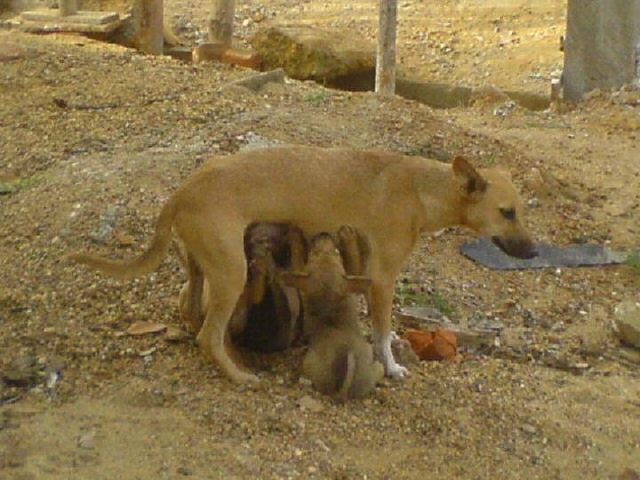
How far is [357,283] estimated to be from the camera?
17.7 ft

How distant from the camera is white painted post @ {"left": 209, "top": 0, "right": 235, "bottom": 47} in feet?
41.3

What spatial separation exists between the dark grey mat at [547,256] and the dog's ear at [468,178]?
6.69ft

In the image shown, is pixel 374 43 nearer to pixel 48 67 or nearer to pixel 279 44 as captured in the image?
pixel 279 44

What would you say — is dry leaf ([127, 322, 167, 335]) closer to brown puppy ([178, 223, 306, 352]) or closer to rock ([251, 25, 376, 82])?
brown puppy ([178, 223, 306, 352])

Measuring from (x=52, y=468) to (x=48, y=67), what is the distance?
490 centimetres


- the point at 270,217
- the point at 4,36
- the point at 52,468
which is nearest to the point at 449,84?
the point at 4,36

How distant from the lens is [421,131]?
28.1ft

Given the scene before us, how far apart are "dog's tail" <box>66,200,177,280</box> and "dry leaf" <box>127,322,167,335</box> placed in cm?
46

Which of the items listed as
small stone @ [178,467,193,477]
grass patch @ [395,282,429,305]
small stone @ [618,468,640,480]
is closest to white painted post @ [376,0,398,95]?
grass patch @ [395,282,429,305]

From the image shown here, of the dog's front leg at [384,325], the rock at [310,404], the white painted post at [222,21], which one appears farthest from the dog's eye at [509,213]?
the white painted post at [222,21]

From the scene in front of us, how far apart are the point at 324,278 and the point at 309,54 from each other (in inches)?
330

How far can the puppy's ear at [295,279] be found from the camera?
5.41 meters

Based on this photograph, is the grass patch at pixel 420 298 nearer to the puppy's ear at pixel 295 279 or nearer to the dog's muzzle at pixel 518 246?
the dog's muzzle at pixel 518 246

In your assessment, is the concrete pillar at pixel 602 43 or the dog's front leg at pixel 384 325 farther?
the concrete pillar at pixel 602 43
